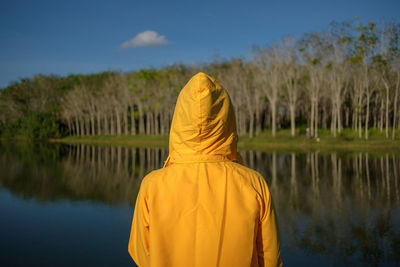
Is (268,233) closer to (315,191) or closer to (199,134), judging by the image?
(199,134)

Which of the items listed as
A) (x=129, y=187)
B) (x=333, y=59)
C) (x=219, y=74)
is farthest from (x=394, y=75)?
(x=129, y=187)

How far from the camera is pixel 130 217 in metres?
8.55

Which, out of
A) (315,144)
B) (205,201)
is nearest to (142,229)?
(205,201)

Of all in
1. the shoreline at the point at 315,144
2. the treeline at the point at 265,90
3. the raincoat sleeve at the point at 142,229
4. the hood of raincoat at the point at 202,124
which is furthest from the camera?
the treeline at the point at 265,90

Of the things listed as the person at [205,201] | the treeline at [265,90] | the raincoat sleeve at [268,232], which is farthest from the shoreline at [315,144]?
the person at [205,201]

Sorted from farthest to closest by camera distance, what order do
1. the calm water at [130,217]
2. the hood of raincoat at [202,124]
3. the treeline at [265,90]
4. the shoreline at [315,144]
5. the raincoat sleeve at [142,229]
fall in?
the treeline at [265,90]
the shoreline at [315,144]
the calm water at [130,217]
the raincoat sleeve at [142,229]
the hood of raincoat at [202,124]

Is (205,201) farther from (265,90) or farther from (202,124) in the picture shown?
(265,90)

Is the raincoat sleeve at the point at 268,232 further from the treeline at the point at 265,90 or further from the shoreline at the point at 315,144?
the treeline at the point at 265,90

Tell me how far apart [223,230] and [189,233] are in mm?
197

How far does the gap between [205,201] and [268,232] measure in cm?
42

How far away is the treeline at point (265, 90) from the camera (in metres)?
32.4

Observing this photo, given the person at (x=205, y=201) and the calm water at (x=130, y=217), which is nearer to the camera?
the person at (x=205, y=201)

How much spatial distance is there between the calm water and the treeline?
822 inches

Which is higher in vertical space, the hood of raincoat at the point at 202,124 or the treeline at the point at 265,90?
the treeline at the point at 265,90
